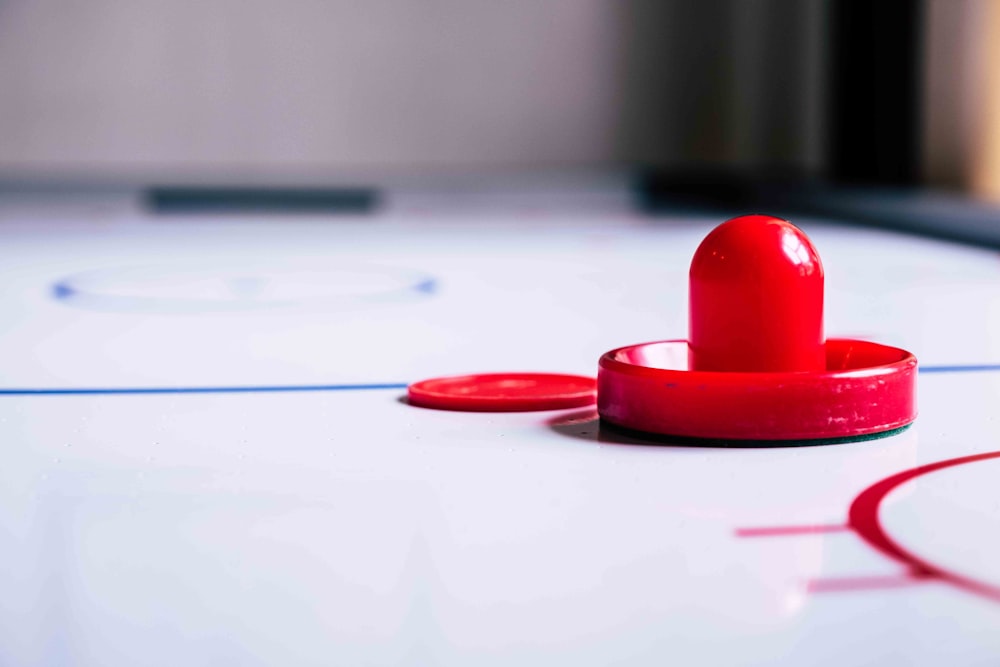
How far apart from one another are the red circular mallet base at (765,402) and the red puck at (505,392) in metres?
0.12

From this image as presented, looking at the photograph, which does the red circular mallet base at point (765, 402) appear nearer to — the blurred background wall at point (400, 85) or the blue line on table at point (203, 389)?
the blue line on table at point (203, 389)

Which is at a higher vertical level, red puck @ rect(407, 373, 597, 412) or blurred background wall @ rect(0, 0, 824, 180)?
blurred background wall @ rect(0, 0, 824, 180)

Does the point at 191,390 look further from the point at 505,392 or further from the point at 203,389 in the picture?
the point at 505,392

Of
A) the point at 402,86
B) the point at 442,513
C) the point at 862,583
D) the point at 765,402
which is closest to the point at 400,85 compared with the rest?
the point at 402,86

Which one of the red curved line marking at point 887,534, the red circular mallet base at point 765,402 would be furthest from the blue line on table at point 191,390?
the red curved line marking at point 887,534

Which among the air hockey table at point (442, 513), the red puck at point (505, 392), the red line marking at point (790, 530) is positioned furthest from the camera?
the red puck at point (505, 392)

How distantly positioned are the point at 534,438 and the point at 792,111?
487 centimetres

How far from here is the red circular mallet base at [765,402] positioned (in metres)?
0.92

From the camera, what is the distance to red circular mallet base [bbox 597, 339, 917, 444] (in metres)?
0.92

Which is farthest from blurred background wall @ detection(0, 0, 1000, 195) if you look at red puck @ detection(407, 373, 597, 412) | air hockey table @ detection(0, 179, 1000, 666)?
red puck @ detection(407, 373, 597, 412)

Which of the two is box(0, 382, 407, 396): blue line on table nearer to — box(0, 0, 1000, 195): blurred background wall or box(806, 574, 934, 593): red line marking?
box(806, 574, 934, 593): red line marking

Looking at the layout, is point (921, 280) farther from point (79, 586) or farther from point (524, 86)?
point (524, 86)

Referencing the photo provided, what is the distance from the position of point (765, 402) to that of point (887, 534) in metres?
0.20

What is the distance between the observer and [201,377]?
4.35ft
